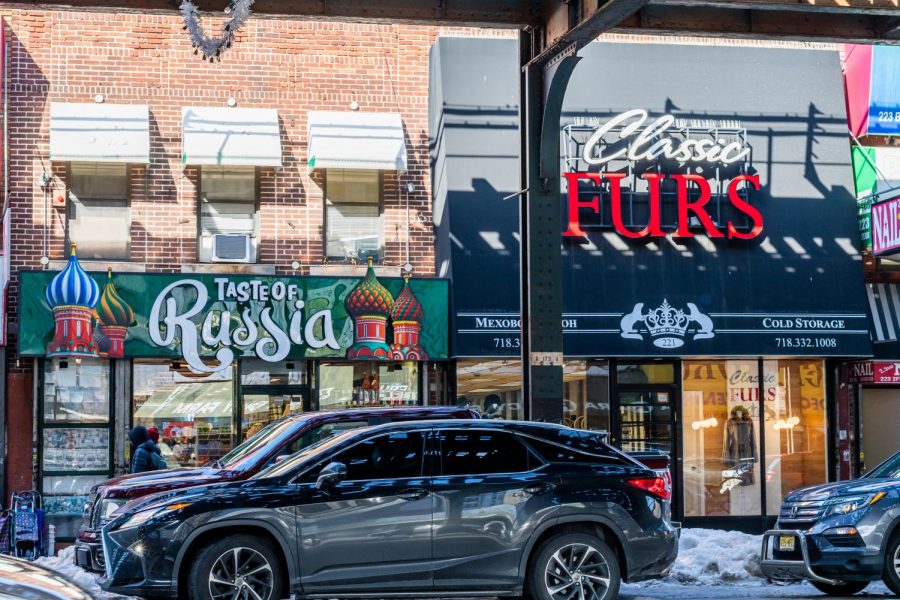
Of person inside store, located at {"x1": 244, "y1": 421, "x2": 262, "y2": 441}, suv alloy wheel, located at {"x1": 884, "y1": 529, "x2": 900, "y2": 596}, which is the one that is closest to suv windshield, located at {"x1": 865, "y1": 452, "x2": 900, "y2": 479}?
suv alloy wheel, located at {"x1": 884, "y1": 529, "x2": 900, "y2": 596}

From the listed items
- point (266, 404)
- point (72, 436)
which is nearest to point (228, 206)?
point (266, 404)

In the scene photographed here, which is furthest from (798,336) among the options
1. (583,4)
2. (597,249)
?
(583,4)

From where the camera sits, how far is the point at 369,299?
62.0ft

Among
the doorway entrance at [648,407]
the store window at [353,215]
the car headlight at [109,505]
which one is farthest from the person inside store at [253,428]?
the car headlight at [109,505]

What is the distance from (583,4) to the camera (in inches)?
503

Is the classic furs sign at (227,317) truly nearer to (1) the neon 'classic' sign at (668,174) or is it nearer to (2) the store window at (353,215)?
(2) the store window at (353,215)

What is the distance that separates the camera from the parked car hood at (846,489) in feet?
40.9

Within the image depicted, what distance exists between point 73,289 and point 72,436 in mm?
2224

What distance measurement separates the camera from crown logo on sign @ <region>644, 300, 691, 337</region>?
19.3 metres

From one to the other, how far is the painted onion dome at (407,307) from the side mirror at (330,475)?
28.6 ft

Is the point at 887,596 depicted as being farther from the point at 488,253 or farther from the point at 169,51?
the point at 169,51

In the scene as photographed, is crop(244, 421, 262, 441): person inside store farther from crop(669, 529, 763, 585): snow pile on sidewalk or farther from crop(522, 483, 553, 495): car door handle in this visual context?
crop(522, 483, 553, 495): car door handle

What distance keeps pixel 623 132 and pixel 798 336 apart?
417cm

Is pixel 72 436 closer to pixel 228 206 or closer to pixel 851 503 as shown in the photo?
pixel 228 206
